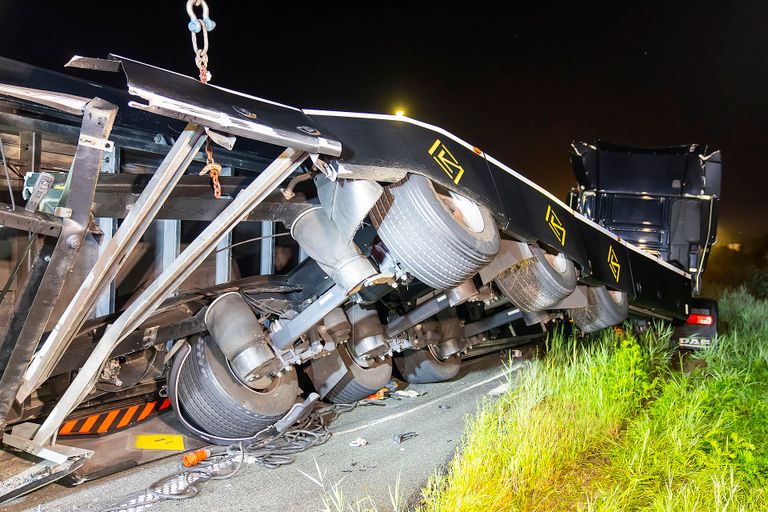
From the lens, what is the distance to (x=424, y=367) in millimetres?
5910

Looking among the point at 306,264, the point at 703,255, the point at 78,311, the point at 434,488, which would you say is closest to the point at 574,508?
the point at 434,488

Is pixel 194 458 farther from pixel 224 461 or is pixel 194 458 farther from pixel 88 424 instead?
pixel 88 424

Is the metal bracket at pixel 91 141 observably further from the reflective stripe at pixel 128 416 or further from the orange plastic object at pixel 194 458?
the reflective stripe at pixel 128 416

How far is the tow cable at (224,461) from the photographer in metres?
3.34

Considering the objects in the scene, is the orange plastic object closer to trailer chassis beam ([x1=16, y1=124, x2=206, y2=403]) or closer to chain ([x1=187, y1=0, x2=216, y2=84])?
trailer chassis beam ([x1=16, y1=124, x2=206, y2=403])

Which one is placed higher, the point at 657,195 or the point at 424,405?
the point at 657,195

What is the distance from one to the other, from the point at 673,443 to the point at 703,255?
5695 millimetres

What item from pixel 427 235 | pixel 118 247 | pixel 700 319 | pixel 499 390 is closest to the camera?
pixel 118 247

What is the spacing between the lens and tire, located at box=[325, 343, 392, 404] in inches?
197

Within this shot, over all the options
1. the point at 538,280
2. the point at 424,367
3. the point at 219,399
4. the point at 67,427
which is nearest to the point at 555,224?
the point at 538,280

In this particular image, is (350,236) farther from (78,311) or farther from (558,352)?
(558,352)

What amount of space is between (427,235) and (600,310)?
3102 millimetres

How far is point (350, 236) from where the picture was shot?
333 cm

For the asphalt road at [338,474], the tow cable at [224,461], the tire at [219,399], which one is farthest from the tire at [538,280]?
the tire at [219,399]
